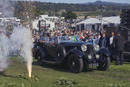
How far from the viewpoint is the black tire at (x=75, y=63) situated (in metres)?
11.7

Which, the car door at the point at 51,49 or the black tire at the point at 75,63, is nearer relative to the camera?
the black tire at the point at 75,63

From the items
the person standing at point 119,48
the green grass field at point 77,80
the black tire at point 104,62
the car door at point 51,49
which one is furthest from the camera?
the person standing at point 119,48

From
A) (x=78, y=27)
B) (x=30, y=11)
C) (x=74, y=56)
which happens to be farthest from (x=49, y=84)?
(x=78, y=27)

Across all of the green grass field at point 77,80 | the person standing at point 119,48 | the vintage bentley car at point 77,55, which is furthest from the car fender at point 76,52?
the person standing at point 119,48

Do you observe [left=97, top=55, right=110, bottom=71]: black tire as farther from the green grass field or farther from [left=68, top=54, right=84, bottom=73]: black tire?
[left=68, top=54, right=84, bottom=73]: black tire

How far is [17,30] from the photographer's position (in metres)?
11.4

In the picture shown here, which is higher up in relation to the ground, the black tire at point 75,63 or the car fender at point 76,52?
the car fender at point 76,52

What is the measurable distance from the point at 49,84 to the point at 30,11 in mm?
19991

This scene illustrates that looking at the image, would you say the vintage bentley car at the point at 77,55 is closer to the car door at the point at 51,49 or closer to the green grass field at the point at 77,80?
the car door at the point at 51,49

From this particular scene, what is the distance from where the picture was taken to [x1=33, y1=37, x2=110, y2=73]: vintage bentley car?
11922 millimetres

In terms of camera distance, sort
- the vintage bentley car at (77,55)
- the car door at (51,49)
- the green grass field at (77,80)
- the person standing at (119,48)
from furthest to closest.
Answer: the person standing at (119,48)
the car door at (51,49)
the vintage bentley car at (77,55)
the green grass field at (77,80)

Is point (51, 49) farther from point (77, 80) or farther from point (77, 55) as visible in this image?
point (77, 80)

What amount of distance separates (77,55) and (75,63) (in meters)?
0.44

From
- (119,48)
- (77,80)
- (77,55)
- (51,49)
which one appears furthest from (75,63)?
(119,48)
